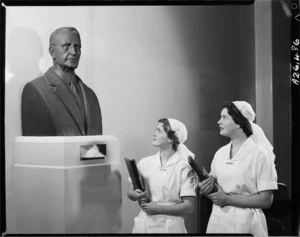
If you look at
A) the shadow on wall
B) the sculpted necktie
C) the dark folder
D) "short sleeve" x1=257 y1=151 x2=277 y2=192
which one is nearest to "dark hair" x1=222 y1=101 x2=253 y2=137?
"short sleeve" x1=257 y1=151 x2=277 y2=192

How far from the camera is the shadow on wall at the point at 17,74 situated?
86.5 inches

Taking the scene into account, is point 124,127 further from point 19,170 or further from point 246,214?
point 246,214

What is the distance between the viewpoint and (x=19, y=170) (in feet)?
7.19

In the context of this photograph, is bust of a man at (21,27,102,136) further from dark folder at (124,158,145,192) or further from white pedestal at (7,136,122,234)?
dark folder at (124,158,145,192)

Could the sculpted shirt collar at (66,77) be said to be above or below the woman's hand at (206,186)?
above

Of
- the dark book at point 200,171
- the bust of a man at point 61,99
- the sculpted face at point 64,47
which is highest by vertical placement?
the sculpted face at point 64,47

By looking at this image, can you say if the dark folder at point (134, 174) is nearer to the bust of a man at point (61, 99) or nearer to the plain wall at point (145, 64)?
the plain wall at point (145, 64)

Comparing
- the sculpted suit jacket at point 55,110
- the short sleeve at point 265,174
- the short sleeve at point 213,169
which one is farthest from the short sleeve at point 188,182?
the sculpted suit jacket at point 55,110

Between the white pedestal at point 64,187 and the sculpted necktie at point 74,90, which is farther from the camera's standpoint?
the sculpted necktie at point 74,90

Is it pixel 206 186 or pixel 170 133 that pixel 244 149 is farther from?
pixel 170 133

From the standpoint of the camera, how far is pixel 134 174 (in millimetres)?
2186

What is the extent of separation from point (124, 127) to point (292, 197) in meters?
1.07

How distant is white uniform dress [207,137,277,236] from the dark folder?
0.43 metres

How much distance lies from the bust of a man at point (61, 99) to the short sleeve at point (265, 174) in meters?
0.95
